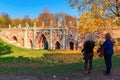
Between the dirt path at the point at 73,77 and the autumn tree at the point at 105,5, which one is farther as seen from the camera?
the autumn tree at the point at 105,5

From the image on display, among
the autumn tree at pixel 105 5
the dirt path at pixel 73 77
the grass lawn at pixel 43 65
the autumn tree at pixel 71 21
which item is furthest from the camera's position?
the autumn tree at pixel 71 21

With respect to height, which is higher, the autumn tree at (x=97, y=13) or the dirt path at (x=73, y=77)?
the autumn tree at (x=97, y=13)

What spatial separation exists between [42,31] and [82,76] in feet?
189

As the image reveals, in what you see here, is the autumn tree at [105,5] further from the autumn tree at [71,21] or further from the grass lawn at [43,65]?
the autumn tree at [71,21]

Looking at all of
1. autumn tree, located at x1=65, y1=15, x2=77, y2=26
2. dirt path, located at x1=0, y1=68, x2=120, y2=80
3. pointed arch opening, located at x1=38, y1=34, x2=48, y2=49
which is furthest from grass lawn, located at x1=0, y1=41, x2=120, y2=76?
pointed arch opening, located at x1=38, y1=34, x2=48, y2=49

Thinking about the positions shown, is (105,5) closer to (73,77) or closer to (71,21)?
(73,77)

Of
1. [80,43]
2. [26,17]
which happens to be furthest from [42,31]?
[26,17]

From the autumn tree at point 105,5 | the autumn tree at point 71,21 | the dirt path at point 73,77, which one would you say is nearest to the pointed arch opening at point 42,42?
the autumn tree at point 71,21

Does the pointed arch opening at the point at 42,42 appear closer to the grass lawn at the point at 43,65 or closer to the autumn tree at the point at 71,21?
the autumn tree at the point at 71,21

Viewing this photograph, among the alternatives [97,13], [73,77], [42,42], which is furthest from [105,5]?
[42,42]

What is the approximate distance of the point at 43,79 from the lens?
13.1 meters

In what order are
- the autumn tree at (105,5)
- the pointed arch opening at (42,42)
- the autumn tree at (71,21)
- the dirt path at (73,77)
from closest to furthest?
1. the dirt path at (73,77)
2. the autumn tree at (105,5)
3. the autumn tree at (71,21)
4. the pointed arch opening at (42,42)

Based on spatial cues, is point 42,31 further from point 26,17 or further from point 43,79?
point 43,79

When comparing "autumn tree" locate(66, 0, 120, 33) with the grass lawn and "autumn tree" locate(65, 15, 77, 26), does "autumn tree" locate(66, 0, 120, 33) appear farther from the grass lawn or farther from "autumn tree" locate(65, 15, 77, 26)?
"autumn tree" locate(65, 15, 77, 26)
